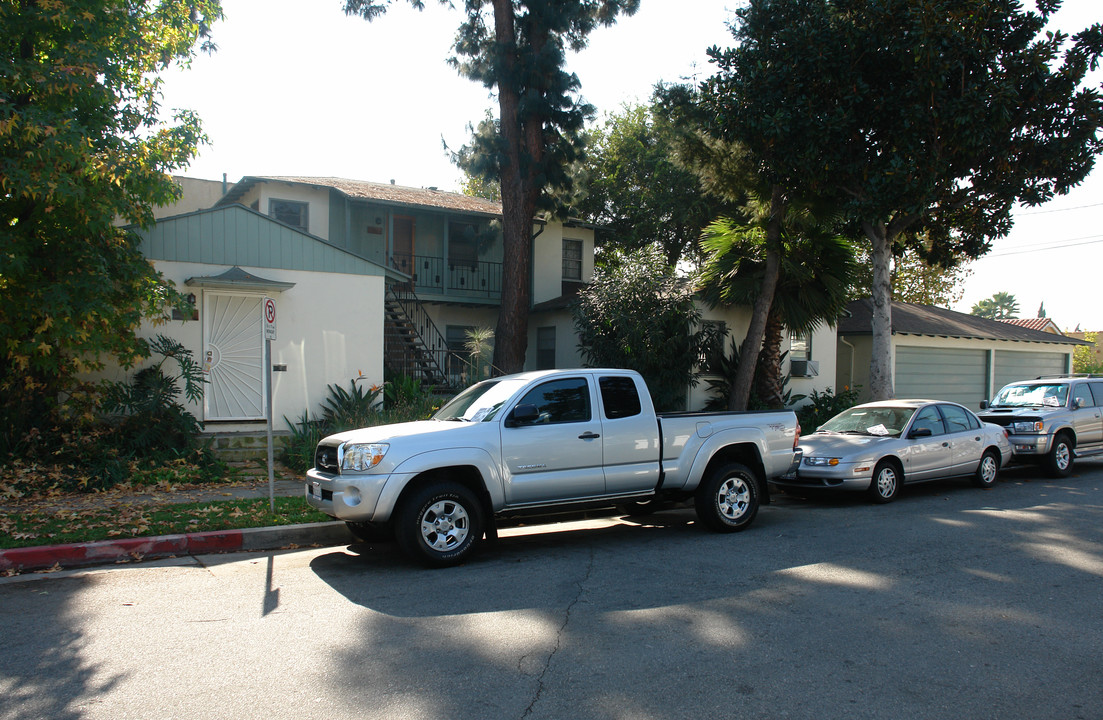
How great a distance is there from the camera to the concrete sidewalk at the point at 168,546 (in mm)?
7133

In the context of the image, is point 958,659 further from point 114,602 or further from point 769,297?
point 769,297

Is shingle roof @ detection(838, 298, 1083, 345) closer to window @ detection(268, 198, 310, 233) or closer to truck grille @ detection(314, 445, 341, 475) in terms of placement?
window @ detection(268, 198, 310, 233)

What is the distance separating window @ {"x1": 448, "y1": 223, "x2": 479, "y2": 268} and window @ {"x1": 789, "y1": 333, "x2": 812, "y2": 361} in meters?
9.37

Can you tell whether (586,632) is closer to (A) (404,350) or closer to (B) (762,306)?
(B) (762,306)

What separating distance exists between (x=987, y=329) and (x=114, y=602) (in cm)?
2626

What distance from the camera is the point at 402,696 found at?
13.7 ft

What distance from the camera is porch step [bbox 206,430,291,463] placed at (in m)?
12.7

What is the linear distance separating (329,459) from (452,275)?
15209 millimetres

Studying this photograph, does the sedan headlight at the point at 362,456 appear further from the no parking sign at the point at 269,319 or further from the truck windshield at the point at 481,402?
the no parking sign at the point at 269,319

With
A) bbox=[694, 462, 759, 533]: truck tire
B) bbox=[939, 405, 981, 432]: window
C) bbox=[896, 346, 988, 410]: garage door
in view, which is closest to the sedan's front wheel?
bbox=[939, 405, 981, 432]: window

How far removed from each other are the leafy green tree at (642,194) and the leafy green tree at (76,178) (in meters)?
18.7

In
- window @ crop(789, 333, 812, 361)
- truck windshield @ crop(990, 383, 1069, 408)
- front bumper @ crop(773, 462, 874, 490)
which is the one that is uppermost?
window @ crop(789, 333, 812, 361)

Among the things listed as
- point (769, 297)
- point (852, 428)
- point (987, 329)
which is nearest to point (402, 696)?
point (852, 428)

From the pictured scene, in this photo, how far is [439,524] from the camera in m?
7.14
